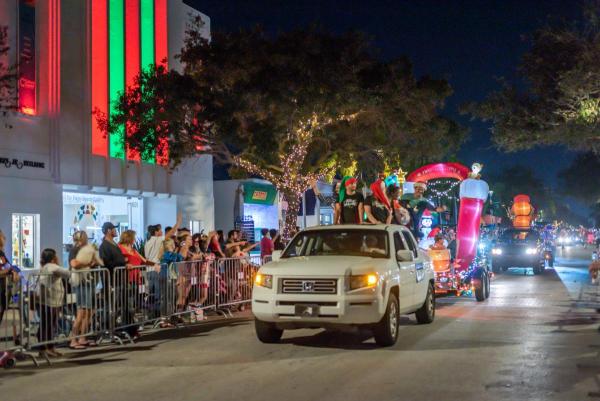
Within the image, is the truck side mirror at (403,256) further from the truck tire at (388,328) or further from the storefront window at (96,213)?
the storefront window at (96,213)

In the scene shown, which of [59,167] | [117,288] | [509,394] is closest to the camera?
[509,394]

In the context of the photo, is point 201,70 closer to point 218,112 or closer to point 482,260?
point 218,112

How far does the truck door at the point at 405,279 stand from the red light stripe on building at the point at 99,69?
46.4 ft

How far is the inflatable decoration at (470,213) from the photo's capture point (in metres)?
17.3

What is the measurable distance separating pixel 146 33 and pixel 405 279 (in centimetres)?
1763

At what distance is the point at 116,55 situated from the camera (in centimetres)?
2455

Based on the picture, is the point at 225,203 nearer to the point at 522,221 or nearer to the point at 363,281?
the point at 522,221

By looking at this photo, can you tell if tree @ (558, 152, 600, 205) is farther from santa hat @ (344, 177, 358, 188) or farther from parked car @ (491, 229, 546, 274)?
santa hat @ (344, 177, 358, 188)

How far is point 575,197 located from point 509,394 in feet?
200

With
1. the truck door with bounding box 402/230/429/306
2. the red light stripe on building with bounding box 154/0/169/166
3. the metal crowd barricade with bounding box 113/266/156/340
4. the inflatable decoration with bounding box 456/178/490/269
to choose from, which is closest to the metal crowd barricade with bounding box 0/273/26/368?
the metal crowd barricade with bounding box 113/266/156/340

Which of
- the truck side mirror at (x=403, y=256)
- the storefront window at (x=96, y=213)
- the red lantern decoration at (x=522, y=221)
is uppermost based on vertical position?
the storefront window at (x=96, y=213)

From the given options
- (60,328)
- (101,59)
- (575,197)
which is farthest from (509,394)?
(575,197)

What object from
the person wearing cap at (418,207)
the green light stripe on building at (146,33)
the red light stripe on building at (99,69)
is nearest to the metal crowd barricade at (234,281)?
the person wearing cap at (418,207)

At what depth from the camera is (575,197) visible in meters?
64.4
